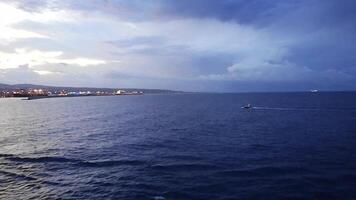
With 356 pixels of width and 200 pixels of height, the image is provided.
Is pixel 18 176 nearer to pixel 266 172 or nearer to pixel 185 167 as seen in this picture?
pixel 185 167

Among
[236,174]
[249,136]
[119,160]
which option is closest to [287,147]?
[249,136]

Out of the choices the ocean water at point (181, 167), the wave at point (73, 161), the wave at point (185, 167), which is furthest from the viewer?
the wave at point (73, 161)

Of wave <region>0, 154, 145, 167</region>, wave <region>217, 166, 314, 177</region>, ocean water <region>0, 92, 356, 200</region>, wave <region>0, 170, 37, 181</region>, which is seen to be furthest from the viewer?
wave <region>0, 154, 145, 167</region>

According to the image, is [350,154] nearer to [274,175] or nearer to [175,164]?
[274,175]

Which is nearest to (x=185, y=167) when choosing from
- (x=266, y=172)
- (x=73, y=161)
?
(x=266, y=172)

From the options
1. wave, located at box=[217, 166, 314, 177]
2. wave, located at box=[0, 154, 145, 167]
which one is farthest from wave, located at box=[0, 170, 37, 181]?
wave, located at box=[217, 166, 314, 177]

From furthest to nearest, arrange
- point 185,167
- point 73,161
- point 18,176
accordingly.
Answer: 1. point 73,161
2. point 185,167
3. point 18,176

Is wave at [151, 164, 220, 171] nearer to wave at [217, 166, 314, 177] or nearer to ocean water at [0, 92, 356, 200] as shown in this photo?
ocean water at [0, 92, 356, 200]

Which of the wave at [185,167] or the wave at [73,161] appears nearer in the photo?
the wave at [185,167]

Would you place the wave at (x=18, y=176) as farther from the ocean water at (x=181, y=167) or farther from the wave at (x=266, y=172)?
the wave at (x=266, y=172)

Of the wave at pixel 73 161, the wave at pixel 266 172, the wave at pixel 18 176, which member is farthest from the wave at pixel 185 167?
the wave at pixel 18 176

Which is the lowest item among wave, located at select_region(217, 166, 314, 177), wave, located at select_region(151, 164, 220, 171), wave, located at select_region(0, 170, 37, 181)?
wave, located at select_region(0, 170, 37, 181)
